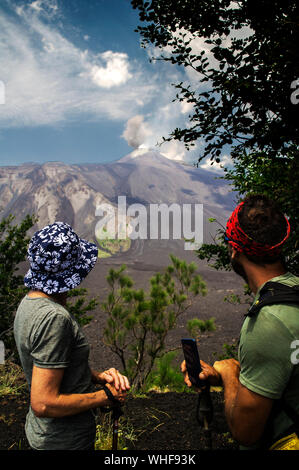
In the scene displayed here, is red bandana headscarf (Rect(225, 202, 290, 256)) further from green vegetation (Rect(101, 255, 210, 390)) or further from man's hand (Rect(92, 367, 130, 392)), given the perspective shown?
green vegetation (Rect(101, 255, 210, 390))

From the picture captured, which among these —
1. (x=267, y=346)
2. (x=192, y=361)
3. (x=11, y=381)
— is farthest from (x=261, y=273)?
(x=11, y=381)

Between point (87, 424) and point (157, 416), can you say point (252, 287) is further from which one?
point (157, 416)

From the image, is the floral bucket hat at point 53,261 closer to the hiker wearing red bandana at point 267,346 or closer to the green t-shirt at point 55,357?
the green t-shirt at point 55,357

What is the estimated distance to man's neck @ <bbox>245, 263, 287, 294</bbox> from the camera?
112cm

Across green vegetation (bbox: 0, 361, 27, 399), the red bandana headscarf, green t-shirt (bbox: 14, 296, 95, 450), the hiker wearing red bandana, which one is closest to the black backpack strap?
the hiker wearing red bandana

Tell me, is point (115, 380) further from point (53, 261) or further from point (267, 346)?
point (267, 346)

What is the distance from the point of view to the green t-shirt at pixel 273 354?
0.92 m

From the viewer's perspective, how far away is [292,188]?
108 inches

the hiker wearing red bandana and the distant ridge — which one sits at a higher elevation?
the distant ridge

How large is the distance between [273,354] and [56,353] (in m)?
0.76

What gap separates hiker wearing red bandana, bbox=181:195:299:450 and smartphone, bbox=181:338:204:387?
182mm

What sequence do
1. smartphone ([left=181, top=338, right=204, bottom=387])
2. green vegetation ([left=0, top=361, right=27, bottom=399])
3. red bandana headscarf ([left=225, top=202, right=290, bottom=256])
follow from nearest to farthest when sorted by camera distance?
red bandana headscarf ([left=225, top=202, right=290, bottom=256]) < smartphone ([left=181, top=338, right=204, bottom=387]) < green vegetation ([left=0, top=361, right=27, bottom=399])

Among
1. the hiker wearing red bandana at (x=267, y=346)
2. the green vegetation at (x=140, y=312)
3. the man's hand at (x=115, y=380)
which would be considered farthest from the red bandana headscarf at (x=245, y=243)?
the green vegetation at (x=140, y=312)

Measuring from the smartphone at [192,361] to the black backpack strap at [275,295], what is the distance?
35cm
